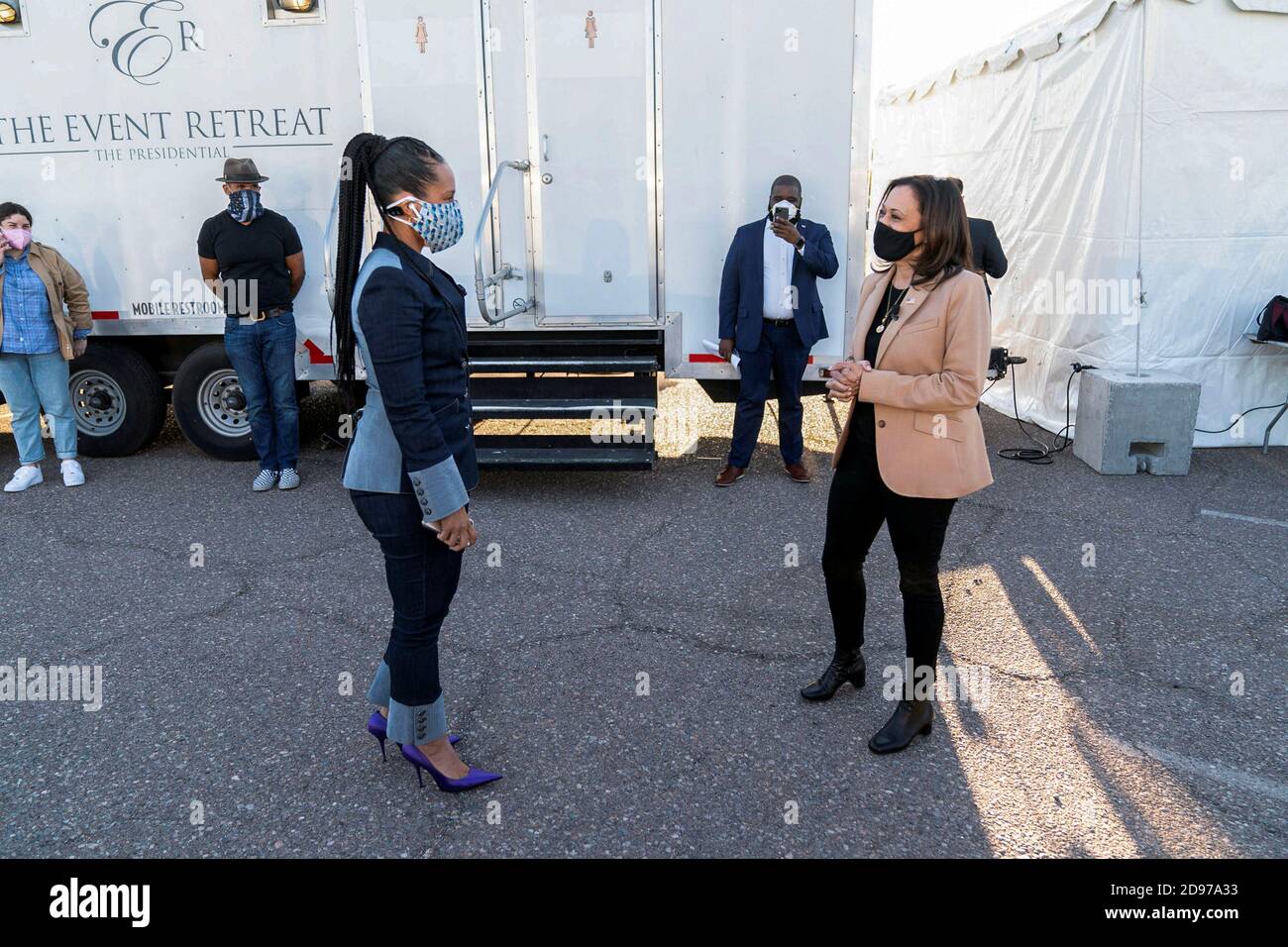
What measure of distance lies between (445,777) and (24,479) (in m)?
5.05

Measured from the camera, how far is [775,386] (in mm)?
6523

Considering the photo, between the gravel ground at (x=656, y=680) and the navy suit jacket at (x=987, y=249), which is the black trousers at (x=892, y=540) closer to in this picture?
the gravel ground at (x=656, y=680)

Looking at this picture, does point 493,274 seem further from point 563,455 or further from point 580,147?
point 563,455

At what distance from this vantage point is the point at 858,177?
6.16 metres

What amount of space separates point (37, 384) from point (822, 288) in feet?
17.6

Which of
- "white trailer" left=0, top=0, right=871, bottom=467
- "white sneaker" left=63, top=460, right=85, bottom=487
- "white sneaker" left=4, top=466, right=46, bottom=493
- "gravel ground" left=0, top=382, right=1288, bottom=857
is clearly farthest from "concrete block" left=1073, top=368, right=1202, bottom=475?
"white sneaker" left=4, top=466, right=46, bottom=493

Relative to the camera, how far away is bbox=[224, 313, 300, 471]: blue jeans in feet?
21.0

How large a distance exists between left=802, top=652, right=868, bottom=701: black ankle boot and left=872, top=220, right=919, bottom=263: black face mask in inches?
58.8

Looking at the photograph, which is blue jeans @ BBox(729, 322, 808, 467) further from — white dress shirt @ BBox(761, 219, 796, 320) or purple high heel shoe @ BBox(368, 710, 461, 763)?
purple high heel shoe @ BBox(368, 710, 461, 763)

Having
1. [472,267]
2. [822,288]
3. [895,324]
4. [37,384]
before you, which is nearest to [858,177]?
[822,288]

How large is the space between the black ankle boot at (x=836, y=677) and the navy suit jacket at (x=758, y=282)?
116 inches
